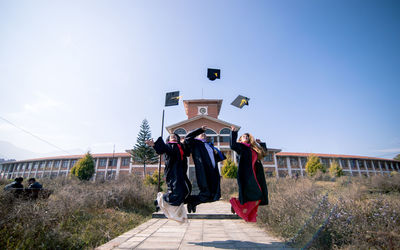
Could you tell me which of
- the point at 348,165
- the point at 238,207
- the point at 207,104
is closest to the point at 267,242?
the point at 238,207

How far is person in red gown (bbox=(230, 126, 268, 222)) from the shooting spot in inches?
143

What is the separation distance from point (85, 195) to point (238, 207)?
5268 millimetres

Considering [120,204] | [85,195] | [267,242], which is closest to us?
[267,242]

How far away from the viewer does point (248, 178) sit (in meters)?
3.69

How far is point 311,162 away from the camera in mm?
28219

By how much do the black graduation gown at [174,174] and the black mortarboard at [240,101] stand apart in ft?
12.8

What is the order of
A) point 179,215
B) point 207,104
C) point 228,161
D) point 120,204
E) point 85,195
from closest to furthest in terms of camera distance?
point 179,215, point 85,195, point 120,204, point 228,161, point 207,104

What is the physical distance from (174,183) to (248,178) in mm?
1523

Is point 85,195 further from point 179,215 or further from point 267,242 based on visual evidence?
point 267,242

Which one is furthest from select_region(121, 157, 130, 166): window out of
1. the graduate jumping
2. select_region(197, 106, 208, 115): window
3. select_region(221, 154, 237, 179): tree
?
the graduate jumping

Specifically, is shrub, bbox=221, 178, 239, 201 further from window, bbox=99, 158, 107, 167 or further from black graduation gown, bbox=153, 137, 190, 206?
window, bbox=99, 158, 107, 167

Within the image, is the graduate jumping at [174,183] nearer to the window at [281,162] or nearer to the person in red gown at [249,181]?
the person in red gown at [249,181]

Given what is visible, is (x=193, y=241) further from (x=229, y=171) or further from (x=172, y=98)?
(x=229, y=171)

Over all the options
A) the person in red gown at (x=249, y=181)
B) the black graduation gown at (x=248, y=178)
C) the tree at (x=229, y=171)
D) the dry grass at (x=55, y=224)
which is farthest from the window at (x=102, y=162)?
the black graduation gown at (x=248, y=178)
